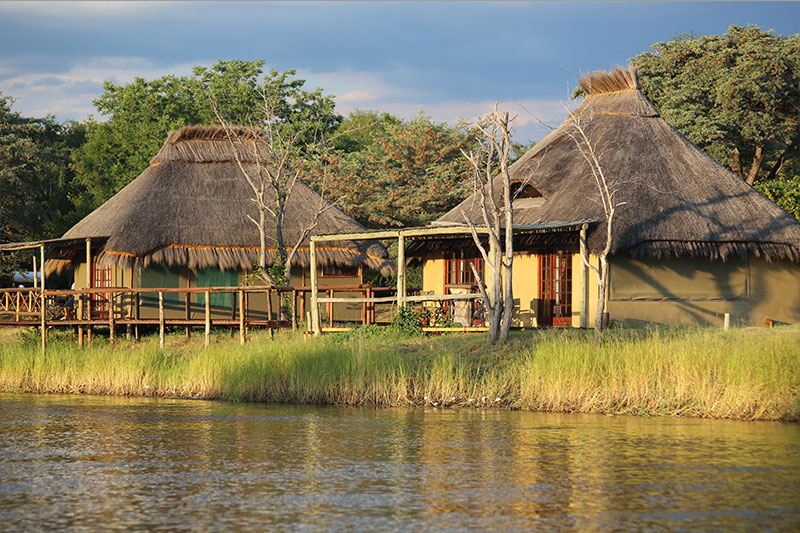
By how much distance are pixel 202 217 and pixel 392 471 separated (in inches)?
618

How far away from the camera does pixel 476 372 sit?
1473 centimetres

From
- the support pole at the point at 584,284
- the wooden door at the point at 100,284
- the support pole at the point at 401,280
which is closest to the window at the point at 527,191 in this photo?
the support pole at the point at 584,284

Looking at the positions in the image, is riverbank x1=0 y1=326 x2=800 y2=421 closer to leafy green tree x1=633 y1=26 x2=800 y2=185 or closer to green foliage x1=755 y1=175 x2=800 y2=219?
green foliage x1=755 y1=175 x2=800 y2=219

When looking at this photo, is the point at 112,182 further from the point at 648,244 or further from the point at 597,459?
the point at 597,459

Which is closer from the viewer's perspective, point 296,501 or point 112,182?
point 296,501

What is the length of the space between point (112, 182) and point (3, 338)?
11.9 m

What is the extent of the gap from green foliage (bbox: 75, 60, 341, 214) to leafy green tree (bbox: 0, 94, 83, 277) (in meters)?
1.90

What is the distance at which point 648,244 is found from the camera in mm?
18891

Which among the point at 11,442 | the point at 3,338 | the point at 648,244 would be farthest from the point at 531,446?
the point at 3,338

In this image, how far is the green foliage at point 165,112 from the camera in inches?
1380

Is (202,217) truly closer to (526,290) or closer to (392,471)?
(526,290)

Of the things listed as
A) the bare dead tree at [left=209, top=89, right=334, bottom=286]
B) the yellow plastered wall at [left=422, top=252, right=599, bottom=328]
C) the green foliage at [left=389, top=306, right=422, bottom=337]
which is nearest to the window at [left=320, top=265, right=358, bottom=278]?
the bare dead tree at [left=209, top=89, right=334, bottom=286]

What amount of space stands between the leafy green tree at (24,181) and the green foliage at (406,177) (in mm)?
7901

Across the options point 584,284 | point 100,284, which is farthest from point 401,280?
point 100,284
